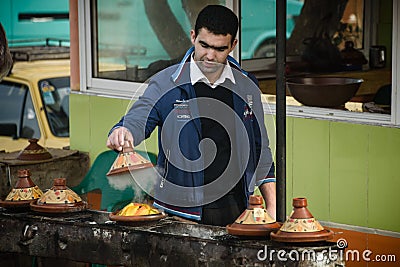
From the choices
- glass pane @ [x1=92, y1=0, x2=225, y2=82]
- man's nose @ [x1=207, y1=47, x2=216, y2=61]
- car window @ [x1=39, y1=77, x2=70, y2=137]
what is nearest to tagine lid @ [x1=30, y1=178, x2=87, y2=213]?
man's nose @ [x1=207, y1=47, x2=216, y2=61]

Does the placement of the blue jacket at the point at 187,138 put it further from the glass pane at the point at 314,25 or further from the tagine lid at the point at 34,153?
the glass pane at the point at 314,25

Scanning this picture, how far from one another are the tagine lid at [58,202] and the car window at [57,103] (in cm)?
420

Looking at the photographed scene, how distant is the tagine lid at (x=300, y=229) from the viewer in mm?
3479

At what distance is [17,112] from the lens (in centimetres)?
880

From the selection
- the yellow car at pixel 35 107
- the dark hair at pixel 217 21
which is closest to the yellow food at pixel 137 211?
the dark hair at pixel 217 21

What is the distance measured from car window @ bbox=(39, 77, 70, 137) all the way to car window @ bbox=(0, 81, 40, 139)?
147mm

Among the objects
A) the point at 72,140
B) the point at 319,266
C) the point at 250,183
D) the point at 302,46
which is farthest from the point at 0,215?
the point at 302,46

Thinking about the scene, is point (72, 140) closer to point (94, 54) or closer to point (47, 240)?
point (94, 54)

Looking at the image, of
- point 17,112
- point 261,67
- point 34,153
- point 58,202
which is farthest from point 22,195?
point 17,112

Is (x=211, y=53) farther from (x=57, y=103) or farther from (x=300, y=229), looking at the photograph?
(x=57, y=103)

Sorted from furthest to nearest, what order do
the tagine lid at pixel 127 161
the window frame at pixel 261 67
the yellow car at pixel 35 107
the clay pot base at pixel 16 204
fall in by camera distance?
1. the yellow car at pixel 35 107
2. the window frame at pixel 261 67
3. the clay pot base at pixel 16 204
4. the tagine lid at pixel 127 161

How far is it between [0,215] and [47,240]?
321 mm

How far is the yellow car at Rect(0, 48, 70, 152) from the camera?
332 inches

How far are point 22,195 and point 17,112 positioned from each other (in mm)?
4653
